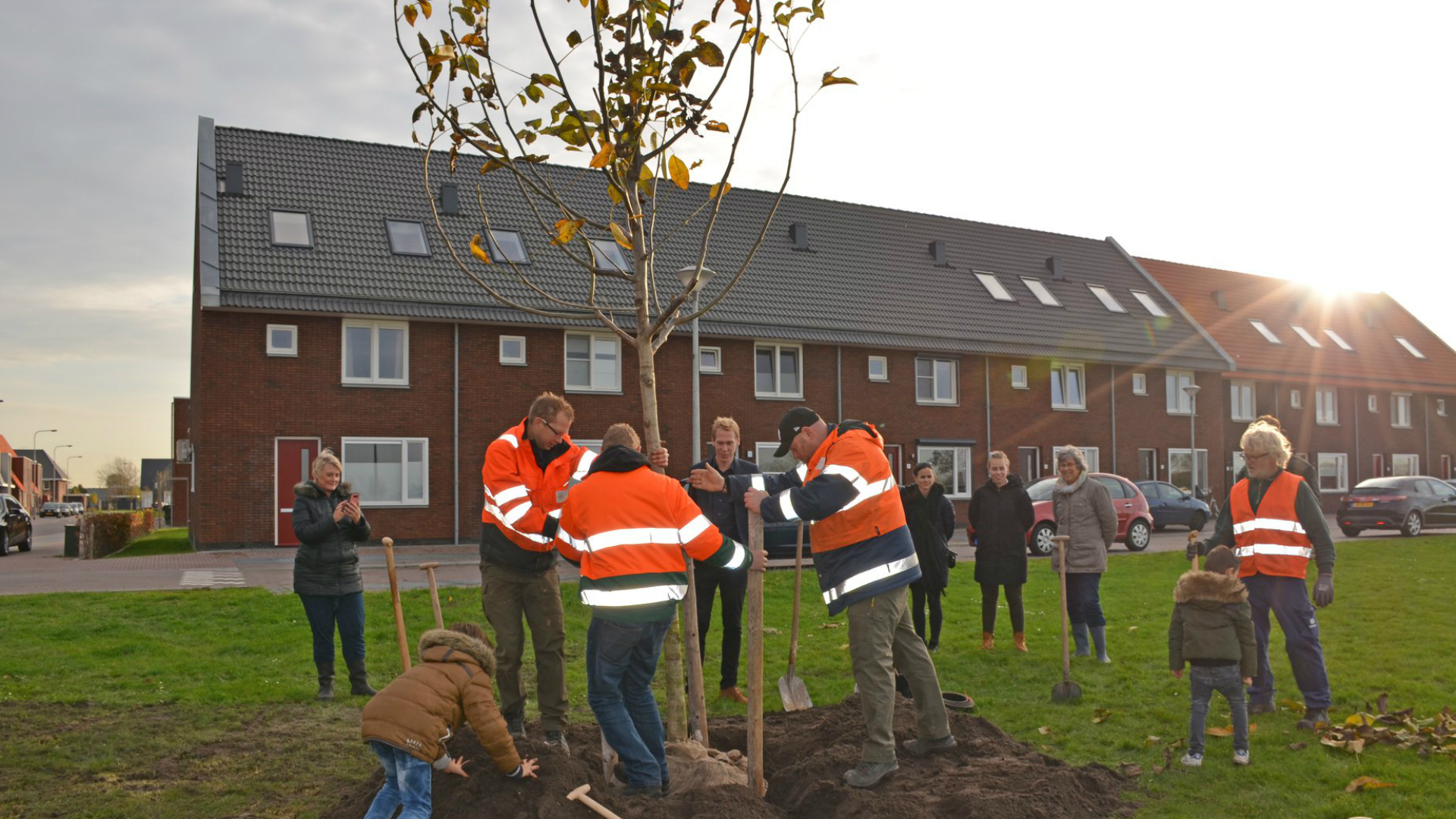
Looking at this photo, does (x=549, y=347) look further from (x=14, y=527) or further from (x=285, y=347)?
(x=14, y=527)

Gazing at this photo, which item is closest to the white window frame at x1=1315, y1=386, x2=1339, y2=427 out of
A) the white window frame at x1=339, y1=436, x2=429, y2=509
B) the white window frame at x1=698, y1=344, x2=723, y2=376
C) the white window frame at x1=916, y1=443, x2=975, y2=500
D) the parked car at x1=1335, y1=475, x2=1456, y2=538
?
the parked car at x1=1335, y1=475, x2=1456, y2=538

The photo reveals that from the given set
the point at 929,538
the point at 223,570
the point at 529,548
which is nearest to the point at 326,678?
the point at 529,548

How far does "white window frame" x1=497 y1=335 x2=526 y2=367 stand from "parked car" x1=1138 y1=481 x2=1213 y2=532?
14.7 m

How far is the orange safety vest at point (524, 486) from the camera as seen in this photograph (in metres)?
6.57

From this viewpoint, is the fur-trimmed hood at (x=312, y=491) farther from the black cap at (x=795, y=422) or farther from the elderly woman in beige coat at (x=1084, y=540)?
the elderly woman in beige coat at (x=1084, y=540)

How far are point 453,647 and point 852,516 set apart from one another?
2.19 metres

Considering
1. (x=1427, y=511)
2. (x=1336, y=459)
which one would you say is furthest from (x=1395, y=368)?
(x=1427, y=511)

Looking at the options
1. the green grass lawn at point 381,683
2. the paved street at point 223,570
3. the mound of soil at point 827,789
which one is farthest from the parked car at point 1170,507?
the mound of soil at point 827,789

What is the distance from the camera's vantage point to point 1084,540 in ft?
32.2

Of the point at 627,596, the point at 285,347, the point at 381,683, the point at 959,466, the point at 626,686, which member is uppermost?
the point at 285,347

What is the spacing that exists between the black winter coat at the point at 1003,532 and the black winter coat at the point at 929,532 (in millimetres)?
498

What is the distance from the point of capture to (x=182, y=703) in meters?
8.19

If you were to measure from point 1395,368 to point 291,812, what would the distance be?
46862 millimetres

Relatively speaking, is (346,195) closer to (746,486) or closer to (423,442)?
(423,442)
